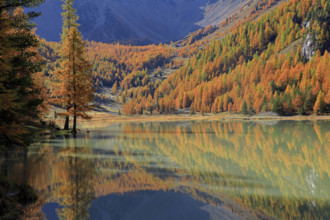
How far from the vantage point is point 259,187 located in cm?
1349

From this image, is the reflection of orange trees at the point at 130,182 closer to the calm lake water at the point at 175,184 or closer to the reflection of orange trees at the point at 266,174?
the calm lake water at the point at 175,184

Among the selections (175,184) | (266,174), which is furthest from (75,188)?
(266,174)

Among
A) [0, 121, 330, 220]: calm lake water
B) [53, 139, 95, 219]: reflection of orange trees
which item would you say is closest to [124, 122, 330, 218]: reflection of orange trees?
[0, 121, 330, 220]: calm lake water

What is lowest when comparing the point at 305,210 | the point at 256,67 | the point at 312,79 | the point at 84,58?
the point at 305,210

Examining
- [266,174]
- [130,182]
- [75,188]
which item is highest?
[75,188]

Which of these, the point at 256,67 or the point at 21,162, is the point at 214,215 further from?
the point at 256,67

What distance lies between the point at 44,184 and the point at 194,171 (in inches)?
327

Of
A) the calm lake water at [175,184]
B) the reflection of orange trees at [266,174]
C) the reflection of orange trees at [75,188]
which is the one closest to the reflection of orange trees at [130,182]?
the calm lake water at [175,184]

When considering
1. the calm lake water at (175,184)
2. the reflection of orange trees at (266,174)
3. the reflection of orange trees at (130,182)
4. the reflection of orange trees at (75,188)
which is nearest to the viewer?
the reflection of orange trees at (75,188)

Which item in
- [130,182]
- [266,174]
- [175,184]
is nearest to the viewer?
[175,184]

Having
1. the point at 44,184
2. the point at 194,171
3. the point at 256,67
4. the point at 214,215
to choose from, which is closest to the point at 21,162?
the point at 44,184

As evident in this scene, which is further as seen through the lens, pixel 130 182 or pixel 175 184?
pixel 130 182

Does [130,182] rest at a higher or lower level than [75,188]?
lower

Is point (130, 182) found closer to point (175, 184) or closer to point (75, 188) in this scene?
point (175, 184)
